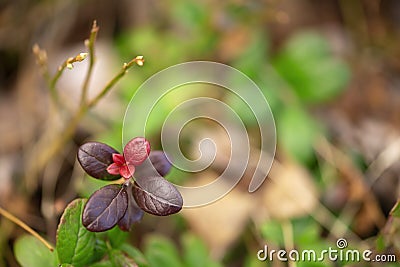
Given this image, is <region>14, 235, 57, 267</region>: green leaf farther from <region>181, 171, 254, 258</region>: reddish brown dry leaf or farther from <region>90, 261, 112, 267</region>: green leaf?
<region>181, 171, 254, 258</region>: reddish brown dry leaf

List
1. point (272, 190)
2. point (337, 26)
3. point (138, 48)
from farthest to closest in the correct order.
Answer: point (337, 26) < point (138, 48) < point (272, 190)

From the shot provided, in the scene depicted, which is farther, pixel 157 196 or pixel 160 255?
pixel 160 255

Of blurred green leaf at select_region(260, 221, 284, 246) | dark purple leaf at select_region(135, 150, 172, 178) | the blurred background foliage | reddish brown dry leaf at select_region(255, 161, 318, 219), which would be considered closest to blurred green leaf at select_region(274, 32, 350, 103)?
the blurred background foliage

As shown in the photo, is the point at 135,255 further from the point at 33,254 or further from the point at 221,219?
the point at 221,219

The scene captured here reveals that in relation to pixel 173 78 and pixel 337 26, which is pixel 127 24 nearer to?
pixel 173 78

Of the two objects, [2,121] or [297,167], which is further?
[2,121]

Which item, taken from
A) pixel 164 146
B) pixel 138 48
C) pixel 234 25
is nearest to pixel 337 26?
pixel 234 25

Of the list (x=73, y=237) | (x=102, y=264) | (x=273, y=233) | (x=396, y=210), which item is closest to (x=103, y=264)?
(x=102, y=264)
